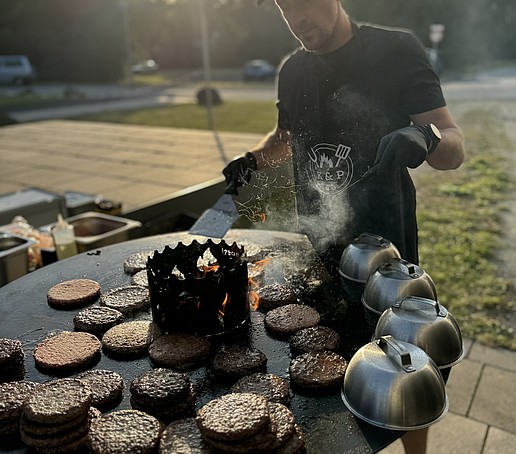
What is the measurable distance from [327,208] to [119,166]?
22.5 feet

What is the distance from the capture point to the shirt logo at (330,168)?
2592 millimetres

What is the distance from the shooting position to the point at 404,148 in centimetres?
208

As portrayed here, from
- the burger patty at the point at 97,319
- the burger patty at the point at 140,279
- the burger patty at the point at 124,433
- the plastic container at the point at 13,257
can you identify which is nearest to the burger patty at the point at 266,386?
the burger patty at the point at 124,433

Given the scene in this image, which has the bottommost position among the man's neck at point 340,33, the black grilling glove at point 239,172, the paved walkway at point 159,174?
the paved walkway at point 159,174

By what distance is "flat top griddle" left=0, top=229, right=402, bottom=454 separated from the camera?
142cm

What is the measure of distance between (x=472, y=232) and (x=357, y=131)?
414 cm

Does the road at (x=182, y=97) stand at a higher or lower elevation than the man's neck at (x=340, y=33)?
lower

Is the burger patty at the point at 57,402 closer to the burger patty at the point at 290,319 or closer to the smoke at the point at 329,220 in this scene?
the burger patty at the point at 290,319

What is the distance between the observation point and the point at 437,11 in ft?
91.2

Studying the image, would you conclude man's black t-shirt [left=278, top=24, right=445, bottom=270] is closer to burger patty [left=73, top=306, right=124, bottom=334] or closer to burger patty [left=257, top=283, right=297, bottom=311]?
burger patty [left=257, top=283, right=297, bottom=311]

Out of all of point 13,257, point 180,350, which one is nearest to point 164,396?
point 180,350

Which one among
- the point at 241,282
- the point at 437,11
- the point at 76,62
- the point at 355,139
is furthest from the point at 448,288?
the point at 76,62

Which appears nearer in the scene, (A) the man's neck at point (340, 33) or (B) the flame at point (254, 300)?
(B) the flame at point (254, 300)

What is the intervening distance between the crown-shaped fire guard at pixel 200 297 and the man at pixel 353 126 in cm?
70
